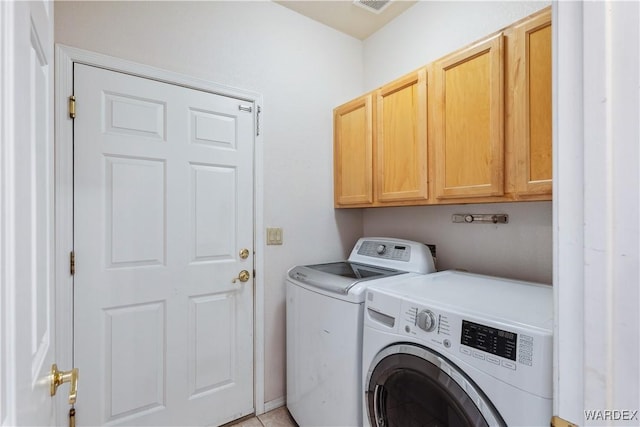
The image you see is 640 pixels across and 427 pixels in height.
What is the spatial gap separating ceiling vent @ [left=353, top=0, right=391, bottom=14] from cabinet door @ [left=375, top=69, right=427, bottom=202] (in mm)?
629

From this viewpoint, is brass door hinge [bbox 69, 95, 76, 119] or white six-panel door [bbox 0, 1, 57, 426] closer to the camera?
white six-panel door [bbox 0, 1, 57, 426]

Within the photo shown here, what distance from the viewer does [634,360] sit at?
1.28ft

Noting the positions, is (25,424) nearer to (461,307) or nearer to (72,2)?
(461,307)

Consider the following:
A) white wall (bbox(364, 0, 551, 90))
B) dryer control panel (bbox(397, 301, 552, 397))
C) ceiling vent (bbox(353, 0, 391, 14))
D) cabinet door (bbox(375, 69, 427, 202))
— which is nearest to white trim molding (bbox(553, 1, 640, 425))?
dryer control panel (bbox(397, 301, 552, 397))

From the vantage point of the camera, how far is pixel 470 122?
1457 mm

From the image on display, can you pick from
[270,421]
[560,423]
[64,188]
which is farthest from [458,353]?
[64,188]

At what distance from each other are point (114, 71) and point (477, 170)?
5.96 ft

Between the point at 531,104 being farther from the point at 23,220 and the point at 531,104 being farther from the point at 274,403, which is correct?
the point at 274,403

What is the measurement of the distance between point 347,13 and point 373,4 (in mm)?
190

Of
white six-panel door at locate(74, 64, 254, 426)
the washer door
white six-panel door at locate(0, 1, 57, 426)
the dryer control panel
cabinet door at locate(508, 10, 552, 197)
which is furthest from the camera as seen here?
white six-panel door at locate(74, 64, 254, 426)

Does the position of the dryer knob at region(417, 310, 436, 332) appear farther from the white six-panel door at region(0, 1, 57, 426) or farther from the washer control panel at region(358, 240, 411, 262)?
the white six-panel door at region(0, 1, 57, 426)

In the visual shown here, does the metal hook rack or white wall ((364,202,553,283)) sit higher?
the metal hook rack

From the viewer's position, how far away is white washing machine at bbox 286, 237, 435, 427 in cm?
143

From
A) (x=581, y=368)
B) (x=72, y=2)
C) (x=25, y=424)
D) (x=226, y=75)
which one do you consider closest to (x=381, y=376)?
(x=581, y=368)
